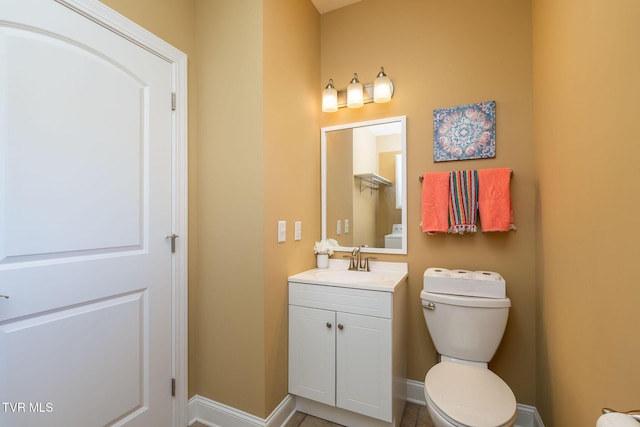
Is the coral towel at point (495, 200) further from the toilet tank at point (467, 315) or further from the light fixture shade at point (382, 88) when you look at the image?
the light fixture shade at point (382, 88)

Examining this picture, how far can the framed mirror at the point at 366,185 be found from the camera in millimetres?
2029

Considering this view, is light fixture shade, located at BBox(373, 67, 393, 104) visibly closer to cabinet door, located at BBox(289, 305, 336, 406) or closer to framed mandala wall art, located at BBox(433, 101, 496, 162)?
framed mandala wall art, located at BBox(433, 101, 496, 162)

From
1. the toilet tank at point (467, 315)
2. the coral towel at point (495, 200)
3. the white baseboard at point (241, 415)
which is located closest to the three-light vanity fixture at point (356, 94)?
the coral towel at point (495, 200)

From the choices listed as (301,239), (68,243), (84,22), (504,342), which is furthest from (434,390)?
(84,22)

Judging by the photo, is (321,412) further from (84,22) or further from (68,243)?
(84,22)

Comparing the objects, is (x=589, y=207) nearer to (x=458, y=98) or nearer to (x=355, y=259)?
(x=458, y=98)

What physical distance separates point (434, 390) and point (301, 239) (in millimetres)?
1156

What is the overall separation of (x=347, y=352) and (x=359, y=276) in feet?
1.60

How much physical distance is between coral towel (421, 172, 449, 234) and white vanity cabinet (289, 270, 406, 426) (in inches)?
17.5

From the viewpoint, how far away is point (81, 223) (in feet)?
4.09

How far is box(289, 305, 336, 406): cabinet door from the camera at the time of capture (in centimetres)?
166

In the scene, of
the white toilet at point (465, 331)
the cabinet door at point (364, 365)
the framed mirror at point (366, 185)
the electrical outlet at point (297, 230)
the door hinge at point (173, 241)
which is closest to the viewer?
the white toilet at point (465, 331)

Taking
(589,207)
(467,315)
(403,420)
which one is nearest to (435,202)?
(467,315)

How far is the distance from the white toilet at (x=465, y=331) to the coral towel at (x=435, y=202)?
0.92 feet
